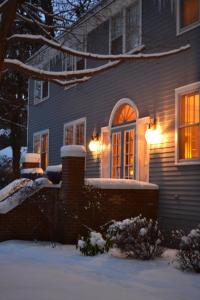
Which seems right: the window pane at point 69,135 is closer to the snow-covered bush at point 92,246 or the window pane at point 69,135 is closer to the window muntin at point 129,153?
the window muntin at point 129,153

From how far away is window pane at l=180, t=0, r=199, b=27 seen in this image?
11.3 meters

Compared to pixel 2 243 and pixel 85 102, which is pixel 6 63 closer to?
pixel 2 243

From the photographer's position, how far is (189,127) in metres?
11.3

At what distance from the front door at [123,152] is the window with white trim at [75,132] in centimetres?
205

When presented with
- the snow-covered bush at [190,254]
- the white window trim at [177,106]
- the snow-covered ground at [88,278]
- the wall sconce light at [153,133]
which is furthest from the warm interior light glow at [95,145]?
the snow-covered bush at [190,254]

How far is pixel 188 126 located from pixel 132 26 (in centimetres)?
358

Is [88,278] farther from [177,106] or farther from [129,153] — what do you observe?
[129,153]

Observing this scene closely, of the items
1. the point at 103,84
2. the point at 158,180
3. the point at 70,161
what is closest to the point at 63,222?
the point at 70,161

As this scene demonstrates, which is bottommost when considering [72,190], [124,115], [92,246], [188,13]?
[92,246]

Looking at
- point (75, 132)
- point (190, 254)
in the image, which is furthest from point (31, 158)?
point (190, 254)

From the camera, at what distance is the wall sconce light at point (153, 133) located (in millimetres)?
12297

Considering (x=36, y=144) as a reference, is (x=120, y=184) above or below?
below

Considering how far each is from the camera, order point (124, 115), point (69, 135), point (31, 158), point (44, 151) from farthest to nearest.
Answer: point (44, 151) < point (31, 158) < point (69, 135) < point (124, 115)

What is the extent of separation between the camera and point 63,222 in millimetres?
11914
